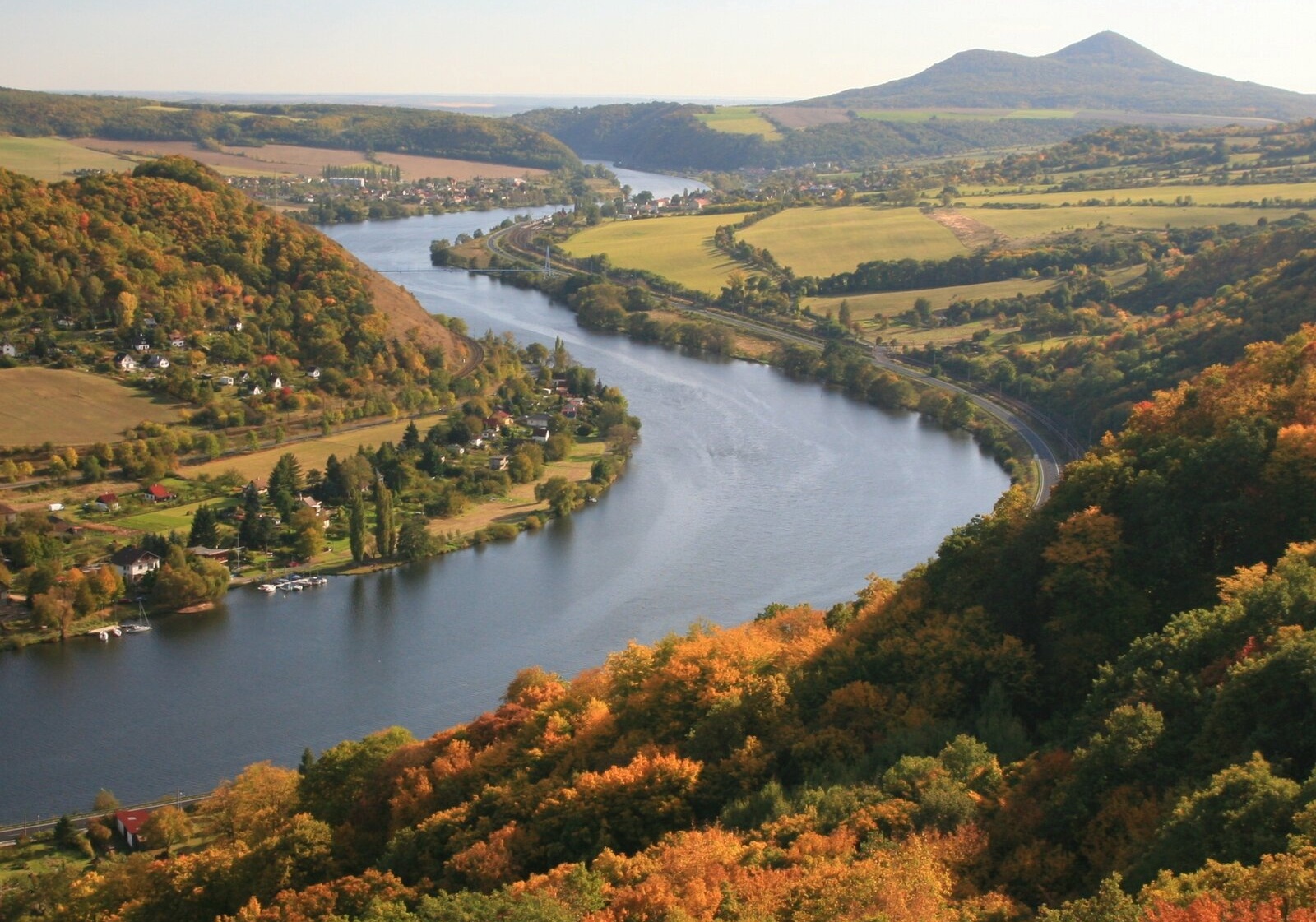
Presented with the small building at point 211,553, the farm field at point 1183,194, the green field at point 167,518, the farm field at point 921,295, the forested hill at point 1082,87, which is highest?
the forested hill at point 1082,87

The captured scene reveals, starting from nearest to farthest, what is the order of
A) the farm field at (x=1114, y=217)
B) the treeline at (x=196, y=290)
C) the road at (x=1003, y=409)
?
the road at (x=1003, y=409) → the treeline at (x=196, y=290) → the farm field at (x=1114, y=217)

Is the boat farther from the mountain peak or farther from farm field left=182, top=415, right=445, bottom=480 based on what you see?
the mountain peak

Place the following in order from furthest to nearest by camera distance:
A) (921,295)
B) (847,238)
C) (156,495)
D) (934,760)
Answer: (847,238)
(921,295)
(156,495)
(934,760)

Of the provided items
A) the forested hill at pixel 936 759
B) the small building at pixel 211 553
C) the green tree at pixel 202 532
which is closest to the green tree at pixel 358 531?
the small building at pixel 211 553

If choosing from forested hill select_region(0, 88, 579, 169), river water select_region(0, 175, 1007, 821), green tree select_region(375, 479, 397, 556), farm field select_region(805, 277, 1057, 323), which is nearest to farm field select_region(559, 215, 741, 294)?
farm field select_region(805, 277, 1057, 323)

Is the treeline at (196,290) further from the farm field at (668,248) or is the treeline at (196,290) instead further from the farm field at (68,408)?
the farm field at (668,248)

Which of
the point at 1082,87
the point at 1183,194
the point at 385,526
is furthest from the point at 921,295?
the point at 1082,87

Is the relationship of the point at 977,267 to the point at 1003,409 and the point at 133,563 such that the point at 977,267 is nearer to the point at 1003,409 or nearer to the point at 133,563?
the point at 1003,409
